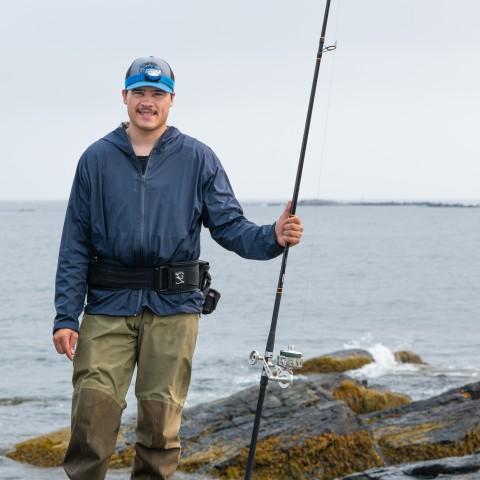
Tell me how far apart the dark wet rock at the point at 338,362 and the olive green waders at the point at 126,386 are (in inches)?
576

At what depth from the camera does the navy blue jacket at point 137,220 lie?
5.49m

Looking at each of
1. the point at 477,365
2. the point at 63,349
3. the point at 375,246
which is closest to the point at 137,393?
the point at 63,349

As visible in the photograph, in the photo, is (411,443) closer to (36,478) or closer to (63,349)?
(36,478)

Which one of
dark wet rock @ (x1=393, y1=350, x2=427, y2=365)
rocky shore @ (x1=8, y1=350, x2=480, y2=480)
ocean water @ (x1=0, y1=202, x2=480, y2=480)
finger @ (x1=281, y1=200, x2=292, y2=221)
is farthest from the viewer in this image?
dark wet rock @ (x1=393, y1=350, x2=427, y2=365)

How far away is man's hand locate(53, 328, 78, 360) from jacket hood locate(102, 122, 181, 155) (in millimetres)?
1058

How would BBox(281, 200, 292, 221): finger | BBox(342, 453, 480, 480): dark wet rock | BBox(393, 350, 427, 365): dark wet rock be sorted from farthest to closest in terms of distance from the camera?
BBox(393, 350, 427, 365): dark wet rock → BBox(342, 453, 480, 480): dark wet rock → BBox(281, 200, 292, 221): finger

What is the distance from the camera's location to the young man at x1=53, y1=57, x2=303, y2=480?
5457 millimetres

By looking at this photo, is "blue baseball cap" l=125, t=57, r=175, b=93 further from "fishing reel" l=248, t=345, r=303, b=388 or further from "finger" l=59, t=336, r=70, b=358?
"fishing reel" l=248, t=345, r=303, b=388

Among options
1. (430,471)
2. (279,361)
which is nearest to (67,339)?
(279,361)

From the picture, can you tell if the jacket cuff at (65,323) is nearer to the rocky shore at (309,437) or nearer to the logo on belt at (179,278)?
the logo on belt at (179,278)

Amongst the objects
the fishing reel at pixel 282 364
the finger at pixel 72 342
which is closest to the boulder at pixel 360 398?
the fishing reel at pixel 282 364

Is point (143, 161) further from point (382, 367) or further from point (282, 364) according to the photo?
point (382, 367)

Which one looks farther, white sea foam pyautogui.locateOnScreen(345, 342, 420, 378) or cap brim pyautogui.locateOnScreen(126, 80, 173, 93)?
white sea foam pyautogui.locateOnScreen(345, 342, 420, 378)

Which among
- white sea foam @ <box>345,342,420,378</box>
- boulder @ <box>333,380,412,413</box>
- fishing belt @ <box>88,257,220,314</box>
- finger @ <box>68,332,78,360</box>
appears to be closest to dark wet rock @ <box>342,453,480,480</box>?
fishing belt @ <box>88,257,220,314</box>
